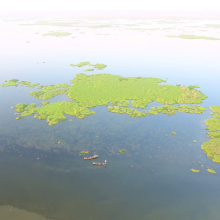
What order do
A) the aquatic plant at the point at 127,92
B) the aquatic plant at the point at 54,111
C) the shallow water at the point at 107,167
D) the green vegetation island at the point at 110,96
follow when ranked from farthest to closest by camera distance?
the aquatic plant at the point at 127,92
the green vegetation island at the point at 110,96
the aquatic plant at the point at 54,111
the shallow water at the point at 107,167

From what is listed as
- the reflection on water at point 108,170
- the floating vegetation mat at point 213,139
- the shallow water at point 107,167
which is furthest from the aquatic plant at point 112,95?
the floating vegetation mat at point 213,139

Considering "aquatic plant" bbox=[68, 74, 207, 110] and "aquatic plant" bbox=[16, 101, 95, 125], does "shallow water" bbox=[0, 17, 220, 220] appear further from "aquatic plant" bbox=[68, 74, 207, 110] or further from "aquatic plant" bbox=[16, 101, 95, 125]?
"aquatic plant" bbox=[68, 74, 207, 110]

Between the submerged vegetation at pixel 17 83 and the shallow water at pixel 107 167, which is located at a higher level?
the submerged vegetation at pixel 17 83

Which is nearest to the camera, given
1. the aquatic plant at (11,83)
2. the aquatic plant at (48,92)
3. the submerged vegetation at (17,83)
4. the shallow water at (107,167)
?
the shallow water at (107,167)

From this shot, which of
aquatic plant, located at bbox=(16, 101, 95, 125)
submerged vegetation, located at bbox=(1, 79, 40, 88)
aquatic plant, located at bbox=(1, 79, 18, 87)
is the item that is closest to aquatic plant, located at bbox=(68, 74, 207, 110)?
aquatic plant, located at bbox=(16, 101, 95, 125)

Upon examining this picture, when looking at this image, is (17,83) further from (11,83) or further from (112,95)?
(112,95)

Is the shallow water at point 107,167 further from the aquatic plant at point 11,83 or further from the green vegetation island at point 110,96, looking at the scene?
the aquatic plant at point 11,83

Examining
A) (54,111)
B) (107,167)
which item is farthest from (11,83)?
(107,167)
